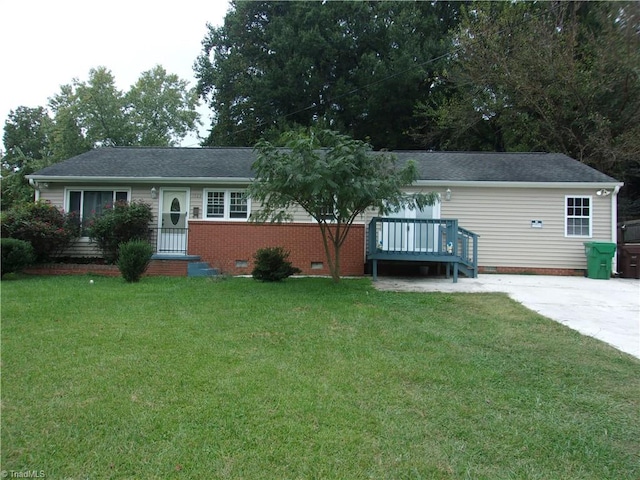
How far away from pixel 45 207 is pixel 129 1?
6.22m

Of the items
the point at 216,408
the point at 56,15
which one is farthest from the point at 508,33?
the point at 216,408

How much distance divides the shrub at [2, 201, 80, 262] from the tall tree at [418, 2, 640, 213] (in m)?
17.3

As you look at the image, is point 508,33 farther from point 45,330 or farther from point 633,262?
point 45,330

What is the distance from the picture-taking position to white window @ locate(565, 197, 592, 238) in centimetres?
1254

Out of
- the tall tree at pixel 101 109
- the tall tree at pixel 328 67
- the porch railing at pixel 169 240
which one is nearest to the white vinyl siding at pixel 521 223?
the porch railing at pixel 169 240

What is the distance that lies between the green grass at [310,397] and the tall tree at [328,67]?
19.2 metres

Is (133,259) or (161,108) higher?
(161,108)

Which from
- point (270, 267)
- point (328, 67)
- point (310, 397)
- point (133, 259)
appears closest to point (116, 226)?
point (133, 259)

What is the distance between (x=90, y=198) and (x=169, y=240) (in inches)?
122

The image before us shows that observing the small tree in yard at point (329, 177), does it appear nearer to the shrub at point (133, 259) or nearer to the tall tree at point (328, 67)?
the shrub at point (133, 259)

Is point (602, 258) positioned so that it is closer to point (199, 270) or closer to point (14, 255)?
point (199, 270)

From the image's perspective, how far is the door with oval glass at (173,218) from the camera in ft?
41.3

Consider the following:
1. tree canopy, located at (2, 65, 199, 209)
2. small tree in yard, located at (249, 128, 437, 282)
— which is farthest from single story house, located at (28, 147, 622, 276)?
tree canopy, located at (2, 65, 199, 209)

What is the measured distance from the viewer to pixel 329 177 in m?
7.61
